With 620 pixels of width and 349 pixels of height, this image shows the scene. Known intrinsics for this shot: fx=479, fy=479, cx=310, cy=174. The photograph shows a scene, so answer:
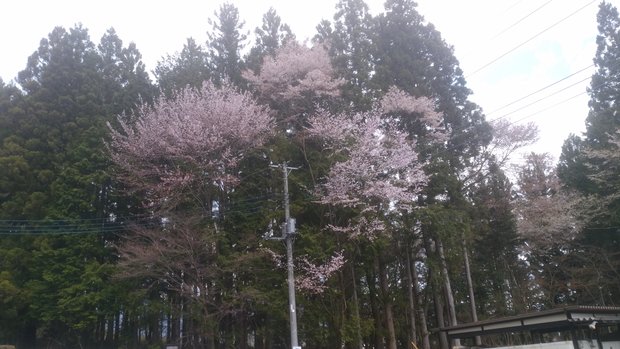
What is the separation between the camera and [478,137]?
22.0 metres

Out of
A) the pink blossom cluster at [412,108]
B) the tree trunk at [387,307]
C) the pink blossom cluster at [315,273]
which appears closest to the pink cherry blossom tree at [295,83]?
the pink blossom cluster at [412,108]

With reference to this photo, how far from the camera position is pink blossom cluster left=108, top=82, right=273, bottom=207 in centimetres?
1881

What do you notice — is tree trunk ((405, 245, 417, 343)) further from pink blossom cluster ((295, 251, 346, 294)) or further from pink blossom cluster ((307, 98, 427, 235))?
pink blossom cluster ((295, 251, 346, 294))

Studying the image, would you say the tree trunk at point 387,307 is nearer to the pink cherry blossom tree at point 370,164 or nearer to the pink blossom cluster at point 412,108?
the pink cherry blossom tree at point 370,164

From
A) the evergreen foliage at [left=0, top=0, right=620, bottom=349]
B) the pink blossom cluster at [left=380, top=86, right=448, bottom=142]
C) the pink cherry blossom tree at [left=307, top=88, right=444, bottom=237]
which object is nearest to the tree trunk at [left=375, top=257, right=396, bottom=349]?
the evergreen foliage at [left=0, top=0, right=620, bottom=349]

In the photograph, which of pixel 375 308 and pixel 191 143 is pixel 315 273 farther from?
pixel 191 143

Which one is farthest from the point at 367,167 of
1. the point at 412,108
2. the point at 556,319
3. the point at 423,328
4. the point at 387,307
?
the point at 556,319

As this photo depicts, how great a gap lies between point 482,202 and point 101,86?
67.4 ft

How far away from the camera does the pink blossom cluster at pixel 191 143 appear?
1881 cm

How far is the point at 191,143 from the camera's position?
18.7 meters

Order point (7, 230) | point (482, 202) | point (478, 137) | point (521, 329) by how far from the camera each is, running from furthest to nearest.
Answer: point (482, 202)
point (478, 137)
point (7, 230)
point (521, 329)

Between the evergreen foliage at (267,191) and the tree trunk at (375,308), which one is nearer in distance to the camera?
the evergreen foliage at (267,191)

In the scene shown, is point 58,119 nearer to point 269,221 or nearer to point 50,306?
point 50,306

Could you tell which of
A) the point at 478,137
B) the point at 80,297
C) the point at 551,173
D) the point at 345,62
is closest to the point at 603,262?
the point at 551,173
